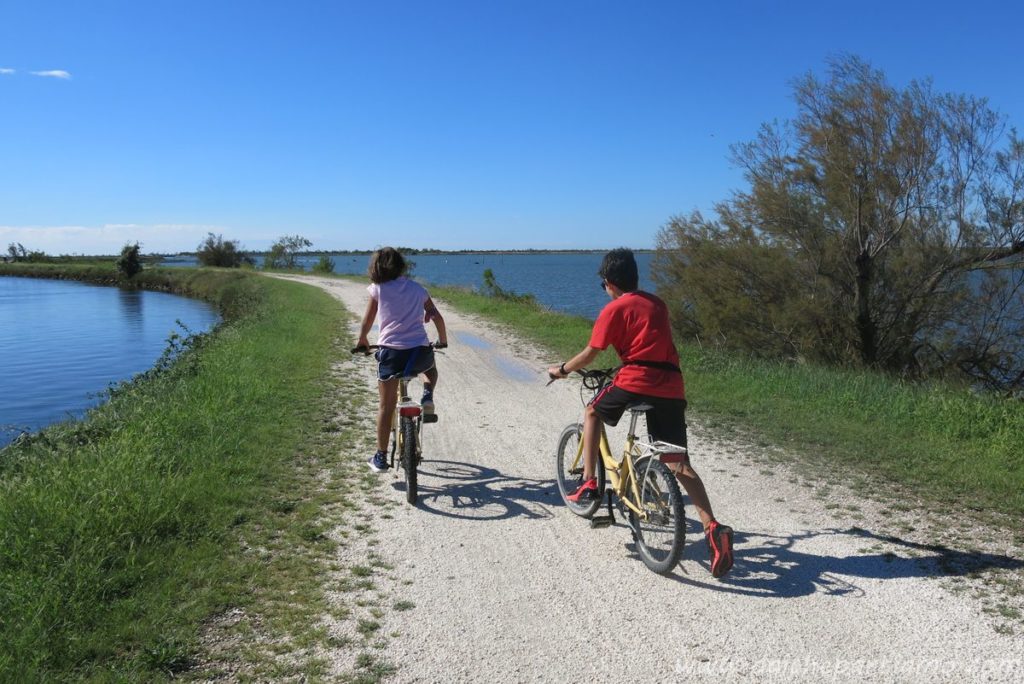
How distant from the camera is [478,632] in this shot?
370 centimetres

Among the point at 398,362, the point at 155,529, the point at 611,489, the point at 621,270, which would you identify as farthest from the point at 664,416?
the point at 155,529

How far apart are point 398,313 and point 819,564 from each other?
11.9ft

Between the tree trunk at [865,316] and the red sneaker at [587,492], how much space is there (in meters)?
13.7

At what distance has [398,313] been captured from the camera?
5.93 m

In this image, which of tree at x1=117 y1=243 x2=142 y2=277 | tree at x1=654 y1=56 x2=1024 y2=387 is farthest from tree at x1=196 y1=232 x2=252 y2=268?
Answer: tree at x1=654 y1=56 x2=1024 y2=387

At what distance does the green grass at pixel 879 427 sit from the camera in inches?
236

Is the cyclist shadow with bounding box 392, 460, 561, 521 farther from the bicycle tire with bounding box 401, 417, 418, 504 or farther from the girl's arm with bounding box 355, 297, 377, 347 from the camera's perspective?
the girl's arm with bounding box 355, 297, 377, 347

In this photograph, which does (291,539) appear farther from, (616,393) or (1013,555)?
(1013,555)

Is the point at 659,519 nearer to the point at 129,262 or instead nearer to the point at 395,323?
the point at 395,323

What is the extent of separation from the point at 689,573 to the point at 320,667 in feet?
7.39

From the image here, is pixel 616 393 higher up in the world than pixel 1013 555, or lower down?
higher up

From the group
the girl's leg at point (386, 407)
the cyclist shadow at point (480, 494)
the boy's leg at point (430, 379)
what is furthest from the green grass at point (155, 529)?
the boy's leg at point (430, 379)

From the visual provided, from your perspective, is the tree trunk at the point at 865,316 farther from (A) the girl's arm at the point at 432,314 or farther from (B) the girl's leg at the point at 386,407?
(B) the girl's leg at the point at 386,407

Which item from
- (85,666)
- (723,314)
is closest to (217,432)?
(85,666)
